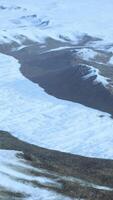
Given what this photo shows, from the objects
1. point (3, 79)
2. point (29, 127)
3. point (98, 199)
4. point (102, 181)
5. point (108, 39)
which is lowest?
point (108, 39)

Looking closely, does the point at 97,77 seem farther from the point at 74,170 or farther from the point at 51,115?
the point at 74,170

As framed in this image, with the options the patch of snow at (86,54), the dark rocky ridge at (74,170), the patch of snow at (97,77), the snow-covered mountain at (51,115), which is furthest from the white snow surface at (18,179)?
the patch of snow at (86,54)

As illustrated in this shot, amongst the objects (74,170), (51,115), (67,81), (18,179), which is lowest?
(67,81)

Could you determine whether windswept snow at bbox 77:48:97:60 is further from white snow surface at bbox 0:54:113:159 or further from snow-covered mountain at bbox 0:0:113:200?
white snow surface at bbox 0:54:113:159

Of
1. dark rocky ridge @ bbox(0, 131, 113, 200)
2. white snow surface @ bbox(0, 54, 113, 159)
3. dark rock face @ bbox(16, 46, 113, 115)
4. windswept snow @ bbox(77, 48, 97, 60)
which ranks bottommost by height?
windswept snow @ bbox(77, 48, 97, 60)

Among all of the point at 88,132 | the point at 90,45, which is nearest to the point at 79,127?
the point at 88,132

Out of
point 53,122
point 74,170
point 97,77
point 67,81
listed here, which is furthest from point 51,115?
point 74,170

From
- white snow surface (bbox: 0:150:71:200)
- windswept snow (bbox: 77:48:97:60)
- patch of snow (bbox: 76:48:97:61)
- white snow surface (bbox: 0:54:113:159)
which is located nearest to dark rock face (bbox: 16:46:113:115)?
white snow surface (bbox: 0:54:113:159)

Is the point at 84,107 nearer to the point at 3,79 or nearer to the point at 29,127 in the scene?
the point at 29,127
